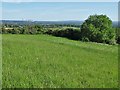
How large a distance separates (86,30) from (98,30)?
4.69m

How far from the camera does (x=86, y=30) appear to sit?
78688 mm

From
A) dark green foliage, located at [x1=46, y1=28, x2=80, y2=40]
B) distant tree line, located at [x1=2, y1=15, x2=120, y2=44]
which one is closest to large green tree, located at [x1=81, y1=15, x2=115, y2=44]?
distant tree line, located at [x1=2, y1=15, x2=120, y2=44]

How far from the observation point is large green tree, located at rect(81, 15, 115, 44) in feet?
258

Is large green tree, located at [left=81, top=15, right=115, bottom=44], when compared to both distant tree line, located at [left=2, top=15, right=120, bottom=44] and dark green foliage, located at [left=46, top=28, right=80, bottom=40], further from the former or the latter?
dark green foliage, located at [left=46, top=28, right=80, bottom=40]

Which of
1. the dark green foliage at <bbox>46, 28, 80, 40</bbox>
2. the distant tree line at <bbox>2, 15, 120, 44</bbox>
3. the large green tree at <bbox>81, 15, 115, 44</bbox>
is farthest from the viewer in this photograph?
the large green tree at <bbox>81, 15, 115, 44</bbox>

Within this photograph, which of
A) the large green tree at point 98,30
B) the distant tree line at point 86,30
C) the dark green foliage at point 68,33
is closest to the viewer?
the dark green foliage at point 68,33

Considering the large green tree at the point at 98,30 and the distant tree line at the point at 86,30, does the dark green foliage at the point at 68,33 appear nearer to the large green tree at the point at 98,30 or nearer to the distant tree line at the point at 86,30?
the distant tree line at the point at 86,30

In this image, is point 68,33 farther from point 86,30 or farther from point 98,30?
point 98,30

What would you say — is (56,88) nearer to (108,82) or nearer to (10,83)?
(10,83)

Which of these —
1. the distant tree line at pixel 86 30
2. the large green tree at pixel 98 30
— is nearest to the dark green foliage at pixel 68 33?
the distant tree line at pixel 86 30

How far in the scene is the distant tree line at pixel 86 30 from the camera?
243 feet

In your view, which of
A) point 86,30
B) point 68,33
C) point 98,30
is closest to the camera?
point 68,33

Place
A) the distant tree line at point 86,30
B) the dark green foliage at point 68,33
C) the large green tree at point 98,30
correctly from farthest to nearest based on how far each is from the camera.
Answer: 1. the large green tree at point 98,30
2. the distant tree line at point 86,30
3. the dark green foliage at point 68,33

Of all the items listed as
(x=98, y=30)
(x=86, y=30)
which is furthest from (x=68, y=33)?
(x=98, y=30)
